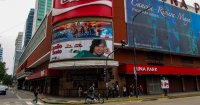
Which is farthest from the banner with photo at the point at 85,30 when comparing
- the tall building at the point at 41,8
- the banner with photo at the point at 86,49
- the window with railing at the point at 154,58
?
the tall building at the point at 41,8

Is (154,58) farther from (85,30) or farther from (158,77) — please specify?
(85,30)

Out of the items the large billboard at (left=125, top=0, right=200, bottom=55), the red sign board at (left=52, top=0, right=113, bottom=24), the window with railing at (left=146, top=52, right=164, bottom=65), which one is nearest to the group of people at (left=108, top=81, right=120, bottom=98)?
the large billboard at (left=125, top=0, right=200, bottom=55)

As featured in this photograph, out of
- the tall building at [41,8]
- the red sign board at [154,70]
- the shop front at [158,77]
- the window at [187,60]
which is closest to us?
the red sign board at [154,70]

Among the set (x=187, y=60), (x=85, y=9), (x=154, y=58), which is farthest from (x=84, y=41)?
(x=187, y=60)

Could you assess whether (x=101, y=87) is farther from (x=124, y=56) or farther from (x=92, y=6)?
(x=92, y=6)

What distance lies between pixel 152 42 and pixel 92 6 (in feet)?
41.8

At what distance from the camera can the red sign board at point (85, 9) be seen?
108 ft

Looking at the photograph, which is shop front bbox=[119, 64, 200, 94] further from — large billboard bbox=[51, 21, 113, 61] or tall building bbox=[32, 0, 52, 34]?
tall building bbox=[32, 0, 52, 34]

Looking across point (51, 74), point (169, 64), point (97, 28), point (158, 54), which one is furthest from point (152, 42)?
point (51, 74)

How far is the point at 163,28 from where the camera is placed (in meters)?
42.2

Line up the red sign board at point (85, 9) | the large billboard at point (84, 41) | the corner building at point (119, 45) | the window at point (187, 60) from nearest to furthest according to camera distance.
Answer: the large billboard at point (84, 41) < the corner building at point (119, 45) < the red sign board at point (85, 9) < the window at point (187, 60)

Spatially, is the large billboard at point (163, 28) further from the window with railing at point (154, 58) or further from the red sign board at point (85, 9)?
the red sign board at point (85, 9)

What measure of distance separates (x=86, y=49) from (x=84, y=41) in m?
1.21

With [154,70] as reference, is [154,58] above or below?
above
